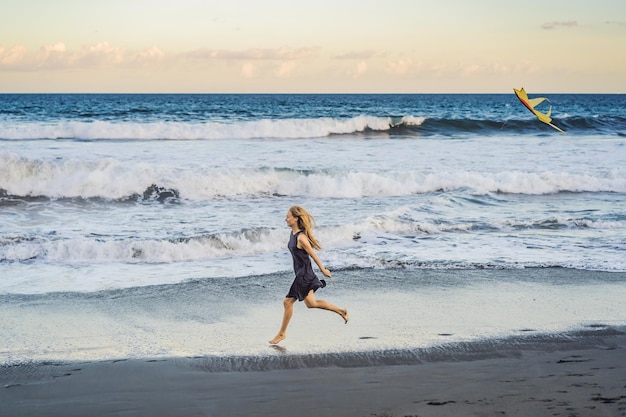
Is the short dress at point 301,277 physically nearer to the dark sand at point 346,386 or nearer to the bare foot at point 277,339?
the bare foot at point 277,339

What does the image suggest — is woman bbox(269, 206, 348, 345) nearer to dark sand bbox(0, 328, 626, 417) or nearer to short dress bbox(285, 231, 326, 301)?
short dress bbox(285, 231, 326, 301)

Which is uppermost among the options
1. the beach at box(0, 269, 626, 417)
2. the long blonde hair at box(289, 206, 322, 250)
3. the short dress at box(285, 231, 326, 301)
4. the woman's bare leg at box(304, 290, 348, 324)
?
the long blonde hair at box(289, 206, 322, 250)

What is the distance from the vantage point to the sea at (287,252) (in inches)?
265

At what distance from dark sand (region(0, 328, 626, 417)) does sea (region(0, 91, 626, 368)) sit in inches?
14.0

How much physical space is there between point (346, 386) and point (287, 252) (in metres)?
5.52

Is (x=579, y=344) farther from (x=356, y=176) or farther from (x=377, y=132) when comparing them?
(x=377, y=132)

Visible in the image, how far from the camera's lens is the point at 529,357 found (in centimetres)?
598

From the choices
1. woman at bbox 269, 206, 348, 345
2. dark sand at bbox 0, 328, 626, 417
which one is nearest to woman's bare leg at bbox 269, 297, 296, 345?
woman at bbox 269, 206, 348, 345

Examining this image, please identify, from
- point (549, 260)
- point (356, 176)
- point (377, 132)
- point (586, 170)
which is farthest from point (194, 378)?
point (377, 132)

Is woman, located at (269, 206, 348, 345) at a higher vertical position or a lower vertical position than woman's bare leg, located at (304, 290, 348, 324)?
higher

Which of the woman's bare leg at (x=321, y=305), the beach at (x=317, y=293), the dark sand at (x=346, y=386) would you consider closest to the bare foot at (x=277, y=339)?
the beach at (x=317, y=293)

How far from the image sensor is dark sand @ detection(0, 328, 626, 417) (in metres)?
4.87

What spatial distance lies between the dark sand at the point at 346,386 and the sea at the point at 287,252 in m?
0.36

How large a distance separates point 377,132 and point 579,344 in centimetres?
2762
